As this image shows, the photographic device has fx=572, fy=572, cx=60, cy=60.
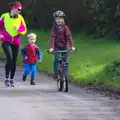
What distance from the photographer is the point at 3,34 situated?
522 inches

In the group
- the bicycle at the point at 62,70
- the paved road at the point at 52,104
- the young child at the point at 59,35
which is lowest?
Result: the paved road at the point at 52,104

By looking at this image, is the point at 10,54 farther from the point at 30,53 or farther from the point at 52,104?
the point at 52,104

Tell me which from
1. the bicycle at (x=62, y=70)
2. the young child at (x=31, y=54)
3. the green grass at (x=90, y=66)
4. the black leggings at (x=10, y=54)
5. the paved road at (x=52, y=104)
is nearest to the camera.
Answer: the paved road at (x=52, y=104)

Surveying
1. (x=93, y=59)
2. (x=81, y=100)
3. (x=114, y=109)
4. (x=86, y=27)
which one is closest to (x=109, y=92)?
(x=81, y=100)

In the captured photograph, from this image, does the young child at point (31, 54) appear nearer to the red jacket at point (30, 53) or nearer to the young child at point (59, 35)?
the red jacket at point (30, 53)

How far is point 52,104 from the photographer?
1091 centimetres

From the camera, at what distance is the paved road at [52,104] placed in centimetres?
958

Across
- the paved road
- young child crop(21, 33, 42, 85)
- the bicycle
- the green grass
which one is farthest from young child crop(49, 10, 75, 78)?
the green grass

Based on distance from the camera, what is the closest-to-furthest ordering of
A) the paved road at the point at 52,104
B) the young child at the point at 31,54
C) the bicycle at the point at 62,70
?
the paved road at the point at 52,104 < the bicycle at the point at 62,70 < the young child at the point at 31,54

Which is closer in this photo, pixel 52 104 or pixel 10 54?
pixel 52 104

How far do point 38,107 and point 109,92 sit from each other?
2.75 meters

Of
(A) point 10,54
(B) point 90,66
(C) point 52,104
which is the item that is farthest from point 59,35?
(B) point 90,66

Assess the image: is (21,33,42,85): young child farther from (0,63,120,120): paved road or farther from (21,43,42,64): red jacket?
(0,63,120,120): paved road

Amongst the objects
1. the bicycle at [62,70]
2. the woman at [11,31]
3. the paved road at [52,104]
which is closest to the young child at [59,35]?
Result: the bicycle at [62,70]
